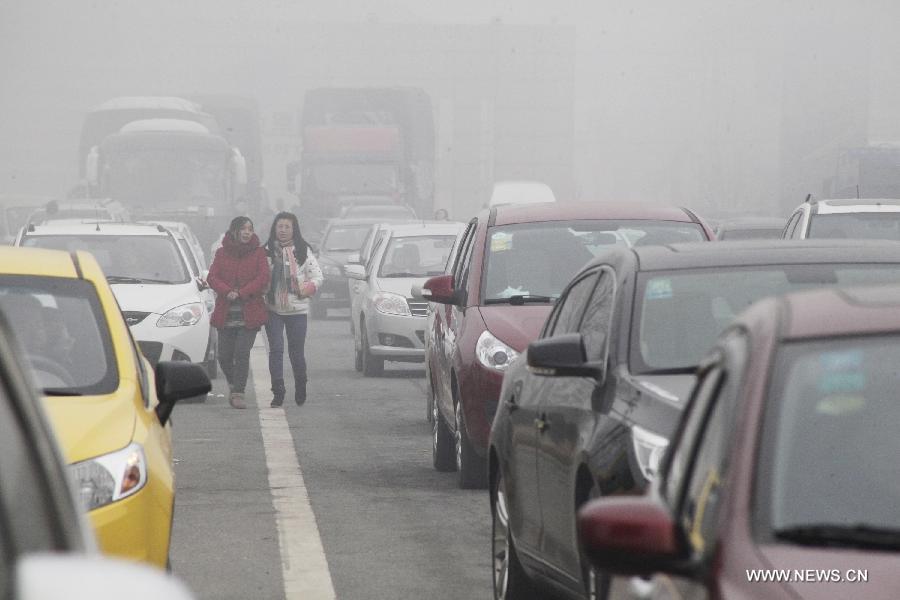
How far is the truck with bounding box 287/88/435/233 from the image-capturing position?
4744 centimetres

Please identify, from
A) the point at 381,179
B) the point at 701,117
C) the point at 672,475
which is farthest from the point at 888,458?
the point at 701,117

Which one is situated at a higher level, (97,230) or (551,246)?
(551,246)

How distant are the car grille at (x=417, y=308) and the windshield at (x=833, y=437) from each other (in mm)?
16701

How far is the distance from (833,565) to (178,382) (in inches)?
161

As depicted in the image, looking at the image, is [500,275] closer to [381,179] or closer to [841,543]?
[841,543]

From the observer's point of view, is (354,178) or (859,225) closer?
(859,225)

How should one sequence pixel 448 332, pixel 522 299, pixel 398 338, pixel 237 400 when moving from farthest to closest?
pixel 398 338 < pixel 237 400 < pixel 448 332 < pixel 522 299

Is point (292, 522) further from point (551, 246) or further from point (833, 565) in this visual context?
point (833, 565)

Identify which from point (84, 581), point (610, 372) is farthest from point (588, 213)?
point (84, 581)

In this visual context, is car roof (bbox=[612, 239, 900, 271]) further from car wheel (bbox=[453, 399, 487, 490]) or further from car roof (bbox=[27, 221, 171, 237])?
car roof (bbox=[27, 221, 171, 237])

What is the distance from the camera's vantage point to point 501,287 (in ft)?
39.6

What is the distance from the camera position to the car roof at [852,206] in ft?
55.7

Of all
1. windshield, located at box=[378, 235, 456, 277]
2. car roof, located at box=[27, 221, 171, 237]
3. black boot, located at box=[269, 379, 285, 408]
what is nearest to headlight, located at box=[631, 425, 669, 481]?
black boot, located at box=[269, 379, 285, 408]

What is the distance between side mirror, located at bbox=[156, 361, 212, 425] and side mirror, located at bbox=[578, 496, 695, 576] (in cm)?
382
